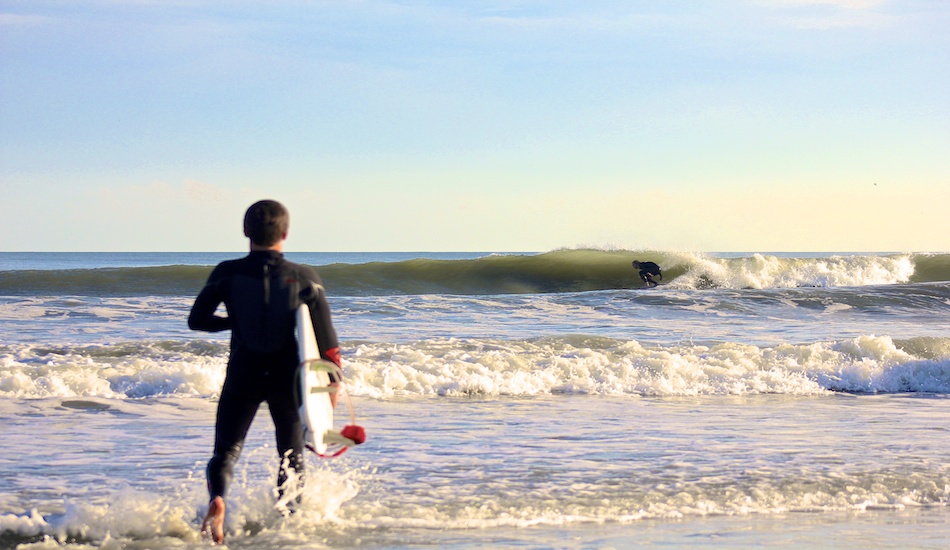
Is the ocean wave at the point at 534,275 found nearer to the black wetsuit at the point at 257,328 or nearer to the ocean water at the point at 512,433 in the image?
the ocean water at the point at 512,433

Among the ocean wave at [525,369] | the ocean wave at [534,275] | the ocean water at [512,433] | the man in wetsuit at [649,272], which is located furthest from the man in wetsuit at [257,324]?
the man in wetsuit at [649,272]

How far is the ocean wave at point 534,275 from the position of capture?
24984mm

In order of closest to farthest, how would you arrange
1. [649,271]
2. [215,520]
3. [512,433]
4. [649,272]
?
[215,520] < [512,433] < [649,271] < [649,272]

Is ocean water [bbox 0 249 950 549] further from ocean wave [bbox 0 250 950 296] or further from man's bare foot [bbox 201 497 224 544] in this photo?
ocean wave [bbox 0 250 950 296]

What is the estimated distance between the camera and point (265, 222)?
4035 mm

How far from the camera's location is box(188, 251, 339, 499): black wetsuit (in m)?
4.07

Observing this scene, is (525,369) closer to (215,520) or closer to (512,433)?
(512,433)

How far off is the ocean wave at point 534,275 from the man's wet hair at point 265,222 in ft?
67.8

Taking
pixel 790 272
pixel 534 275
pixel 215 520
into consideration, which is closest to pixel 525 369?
pixel 215 520

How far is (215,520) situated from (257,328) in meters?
0.88

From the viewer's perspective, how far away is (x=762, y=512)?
5.11 m

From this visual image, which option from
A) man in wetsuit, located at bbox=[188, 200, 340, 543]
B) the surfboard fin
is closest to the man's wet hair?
man in wetsuit, located at bbox=[188, 200, 340, 543]

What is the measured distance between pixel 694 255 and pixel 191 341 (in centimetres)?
2277

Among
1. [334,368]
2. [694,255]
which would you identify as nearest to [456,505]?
[334,368]
